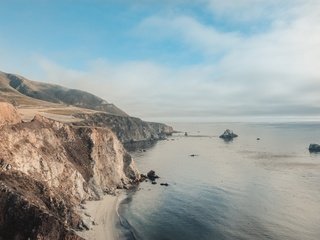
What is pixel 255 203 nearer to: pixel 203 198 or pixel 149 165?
pixel 203 198

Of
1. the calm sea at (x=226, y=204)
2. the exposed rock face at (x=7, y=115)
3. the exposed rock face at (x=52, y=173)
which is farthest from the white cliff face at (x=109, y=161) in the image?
the exposed rock face at (x=7, y=115)

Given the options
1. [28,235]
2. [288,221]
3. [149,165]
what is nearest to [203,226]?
[288,221]

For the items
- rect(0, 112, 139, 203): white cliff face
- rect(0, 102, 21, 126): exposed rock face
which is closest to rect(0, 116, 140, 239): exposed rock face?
rect(0, 112, 139, 203): white cliff face

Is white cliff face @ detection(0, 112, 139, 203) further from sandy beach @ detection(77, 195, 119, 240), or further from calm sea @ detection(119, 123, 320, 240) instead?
calm sea @ detection(119, 123, 320, 240)

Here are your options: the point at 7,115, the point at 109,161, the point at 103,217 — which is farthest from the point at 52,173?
the point at 109,161

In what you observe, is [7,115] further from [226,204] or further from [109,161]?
[226,204]
